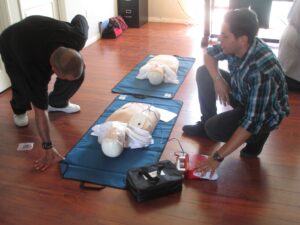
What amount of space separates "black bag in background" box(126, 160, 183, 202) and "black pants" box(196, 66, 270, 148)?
35 centimetres

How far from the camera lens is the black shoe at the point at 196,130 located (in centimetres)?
239

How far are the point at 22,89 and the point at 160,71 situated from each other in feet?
4.61

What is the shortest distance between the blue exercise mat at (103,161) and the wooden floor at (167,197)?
6cm

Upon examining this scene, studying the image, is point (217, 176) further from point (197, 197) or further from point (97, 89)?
point (97, 89)

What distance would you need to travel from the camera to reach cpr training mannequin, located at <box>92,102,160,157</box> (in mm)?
2100

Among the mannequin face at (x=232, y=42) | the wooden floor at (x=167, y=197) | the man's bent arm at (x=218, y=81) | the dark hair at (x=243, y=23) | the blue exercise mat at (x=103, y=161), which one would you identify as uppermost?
the dark hair at (x=243, y=23)

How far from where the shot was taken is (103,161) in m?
2.11

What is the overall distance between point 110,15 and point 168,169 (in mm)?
3476

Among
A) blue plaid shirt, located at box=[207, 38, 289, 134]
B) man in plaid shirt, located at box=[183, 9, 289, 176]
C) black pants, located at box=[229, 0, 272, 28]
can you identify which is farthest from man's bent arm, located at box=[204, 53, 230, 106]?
black pants, located at box=[229, 0, 272, 28]

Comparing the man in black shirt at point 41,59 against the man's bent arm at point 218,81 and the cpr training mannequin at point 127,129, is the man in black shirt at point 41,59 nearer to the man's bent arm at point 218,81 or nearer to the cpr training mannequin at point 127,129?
the cpr training mannequin at point 127,129

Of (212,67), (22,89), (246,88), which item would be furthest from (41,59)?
(246,88)

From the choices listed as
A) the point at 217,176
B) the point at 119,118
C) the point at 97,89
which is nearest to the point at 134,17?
the point at 97,89

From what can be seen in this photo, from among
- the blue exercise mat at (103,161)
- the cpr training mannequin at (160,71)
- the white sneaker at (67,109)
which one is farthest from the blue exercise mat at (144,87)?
the blue exercise mat at (103,161)

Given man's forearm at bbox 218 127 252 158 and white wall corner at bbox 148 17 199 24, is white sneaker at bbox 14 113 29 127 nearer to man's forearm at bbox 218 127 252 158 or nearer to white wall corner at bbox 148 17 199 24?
man's forearm at bbox 218 127 252 158
